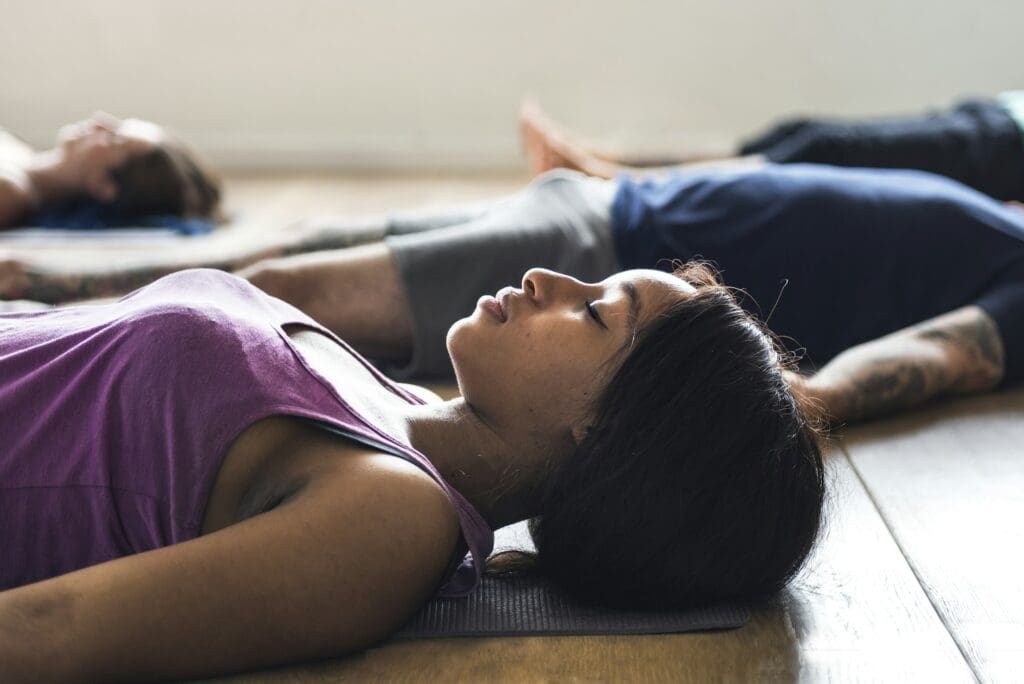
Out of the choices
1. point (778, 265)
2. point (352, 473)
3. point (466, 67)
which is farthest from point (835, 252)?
point (466, 67)

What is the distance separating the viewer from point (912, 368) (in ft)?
6.94

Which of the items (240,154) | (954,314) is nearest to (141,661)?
(954,314)

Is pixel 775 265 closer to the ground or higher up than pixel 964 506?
higher up

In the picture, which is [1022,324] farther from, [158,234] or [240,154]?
[240,154]

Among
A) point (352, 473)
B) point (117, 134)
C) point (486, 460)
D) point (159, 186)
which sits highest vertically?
point (352, 473)

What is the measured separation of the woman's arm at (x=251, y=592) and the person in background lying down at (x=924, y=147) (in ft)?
A: 6.28

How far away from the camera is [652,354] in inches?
53.4

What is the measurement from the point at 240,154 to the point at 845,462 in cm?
328

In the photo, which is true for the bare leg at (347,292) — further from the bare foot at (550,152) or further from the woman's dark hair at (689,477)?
the bare foot at (550,152)

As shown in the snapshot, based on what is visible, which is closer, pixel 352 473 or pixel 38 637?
pixel 38 637

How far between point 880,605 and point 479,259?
40.3 inches

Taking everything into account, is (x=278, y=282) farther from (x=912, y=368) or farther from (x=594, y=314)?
(x=912, y=368)

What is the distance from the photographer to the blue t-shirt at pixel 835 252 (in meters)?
2.26

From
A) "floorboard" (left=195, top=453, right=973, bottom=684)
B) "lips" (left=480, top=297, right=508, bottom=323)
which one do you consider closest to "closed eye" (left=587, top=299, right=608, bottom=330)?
"lips" (left=480, top=297, right=508, bottom=323)
